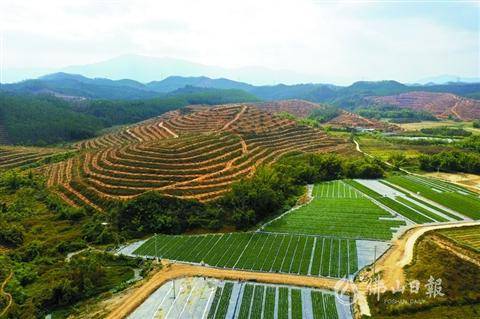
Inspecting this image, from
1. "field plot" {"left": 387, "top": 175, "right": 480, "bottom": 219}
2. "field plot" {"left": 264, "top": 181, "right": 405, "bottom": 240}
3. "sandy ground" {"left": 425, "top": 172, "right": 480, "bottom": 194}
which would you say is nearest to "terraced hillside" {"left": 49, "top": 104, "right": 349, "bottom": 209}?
"field plot" {"left": 264, "top": 181, "right": 405, "bottom": 240}

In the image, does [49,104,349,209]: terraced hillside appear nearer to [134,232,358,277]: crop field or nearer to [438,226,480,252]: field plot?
[134,232,358,277]: crop field

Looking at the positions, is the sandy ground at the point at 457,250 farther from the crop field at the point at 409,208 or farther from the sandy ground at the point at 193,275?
the sandy ground at the point at 193,275

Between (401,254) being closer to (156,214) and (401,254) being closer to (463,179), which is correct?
(156,214)

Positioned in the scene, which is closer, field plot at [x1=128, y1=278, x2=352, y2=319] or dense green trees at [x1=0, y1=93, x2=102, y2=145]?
field plot at [x1=128, y1=278, x2=352, y2=319]

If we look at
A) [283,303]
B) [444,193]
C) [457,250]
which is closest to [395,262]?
[457,250]

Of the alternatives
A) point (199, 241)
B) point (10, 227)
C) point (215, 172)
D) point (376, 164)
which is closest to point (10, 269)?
point (10, 227)

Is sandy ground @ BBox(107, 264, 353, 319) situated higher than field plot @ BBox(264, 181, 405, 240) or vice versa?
field plot @ BBox(264, 181, 405, 240)

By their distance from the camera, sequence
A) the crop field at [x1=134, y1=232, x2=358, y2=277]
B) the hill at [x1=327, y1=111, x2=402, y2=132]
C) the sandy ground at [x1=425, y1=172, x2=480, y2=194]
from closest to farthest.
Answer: the crop field at [x1=134, y1=232, x2=358, y2=277] → the sandy ground at [x1=425, y1=172, x2=480, y2=194] → the hill at [x1=327, y1=111, x2=402, y2=132]
